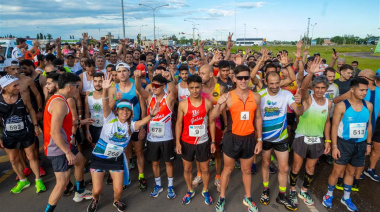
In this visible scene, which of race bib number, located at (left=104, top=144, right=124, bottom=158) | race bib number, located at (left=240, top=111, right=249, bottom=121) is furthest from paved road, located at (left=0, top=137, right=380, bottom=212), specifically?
race bib number, located at (left=240, top=111, right=249, bottom=121)

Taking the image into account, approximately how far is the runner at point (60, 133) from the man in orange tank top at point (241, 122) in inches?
87.9

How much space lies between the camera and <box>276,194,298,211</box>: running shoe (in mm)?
3848

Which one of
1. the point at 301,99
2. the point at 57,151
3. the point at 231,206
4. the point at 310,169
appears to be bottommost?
the point at 231,206

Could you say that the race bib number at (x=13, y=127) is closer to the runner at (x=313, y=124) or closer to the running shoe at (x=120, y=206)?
the running shoe at (x=120, y=206)

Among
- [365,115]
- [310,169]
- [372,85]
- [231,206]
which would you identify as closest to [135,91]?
[231,206]

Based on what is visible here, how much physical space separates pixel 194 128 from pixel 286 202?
2027mm

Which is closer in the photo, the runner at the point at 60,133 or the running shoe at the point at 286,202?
the runner at the point at 60,133

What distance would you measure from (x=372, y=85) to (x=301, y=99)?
6.67 feet

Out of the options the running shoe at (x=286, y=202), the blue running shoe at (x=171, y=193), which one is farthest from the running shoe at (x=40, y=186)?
the running shoe at (x=286, y=202)

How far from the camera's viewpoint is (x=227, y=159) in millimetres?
3779

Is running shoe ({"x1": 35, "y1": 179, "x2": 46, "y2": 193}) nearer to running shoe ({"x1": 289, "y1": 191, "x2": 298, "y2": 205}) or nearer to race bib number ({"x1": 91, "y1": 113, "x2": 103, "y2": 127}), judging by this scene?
race bib number ({"x1": 91, "y1": 113, "x2": 103, "y2": 127})

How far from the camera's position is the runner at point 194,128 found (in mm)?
3803

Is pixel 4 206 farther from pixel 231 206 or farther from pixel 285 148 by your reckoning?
pixel 285 148

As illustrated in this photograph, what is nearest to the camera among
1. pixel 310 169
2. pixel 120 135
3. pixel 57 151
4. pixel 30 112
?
pixel 57 151
